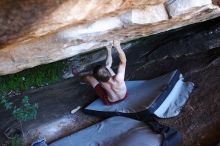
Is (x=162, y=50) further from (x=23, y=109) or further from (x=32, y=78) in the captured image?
(x=23, y=109)

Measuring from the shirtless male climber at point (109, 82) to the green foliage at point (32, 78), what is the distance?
0.75 metres

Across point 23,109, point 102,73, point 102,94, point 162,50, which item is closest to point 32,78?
point 23,109

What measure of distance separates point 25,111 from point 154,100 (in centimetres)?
200

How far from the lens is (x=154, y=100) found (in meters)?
5.00

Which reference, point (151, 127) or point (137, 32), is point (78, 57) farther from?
point (151, 127)

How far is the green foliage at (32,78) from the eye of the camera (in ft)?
18.8

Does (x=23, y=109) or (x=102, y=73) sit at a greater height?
(x=102, y=73)

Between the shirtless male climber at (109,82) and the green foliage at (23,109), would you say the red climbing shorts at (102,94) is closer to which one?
the shirtless male climber at (109,82)

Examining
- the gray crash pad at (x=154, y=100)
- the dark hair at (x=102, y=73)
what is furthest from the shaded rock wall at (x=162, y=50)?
the dark hair at (x=102, y=73)

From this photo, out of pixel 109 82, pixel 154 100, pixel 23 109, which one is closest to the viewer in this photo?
pixel 154 100

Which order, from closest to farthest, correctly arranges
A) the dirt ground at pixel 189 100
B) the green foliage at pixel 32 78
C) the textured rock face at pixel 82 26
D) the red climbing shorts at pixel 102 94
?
the textured rock face at pixel 82 26
the dirt ground at pixel 189 100
the red climbing shorts at pixel 102 94
the green foliage at pixel 32 78

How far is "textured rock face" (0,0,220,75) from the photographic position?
2.73 meters

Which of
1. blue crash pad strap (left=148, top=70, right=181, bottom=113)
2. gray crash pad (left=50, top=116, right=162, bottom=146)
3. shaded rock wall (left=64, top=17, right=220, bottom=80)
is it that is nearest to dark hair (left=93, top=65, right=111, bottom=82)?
gray crash pad (left=50, top=116, right=162, bottom=146)

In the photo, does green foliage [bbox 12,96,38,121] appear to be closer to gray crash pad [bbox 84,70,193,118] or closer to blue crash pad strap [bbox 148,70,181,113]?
gray crash pad [bbox 84,70,193,118]
